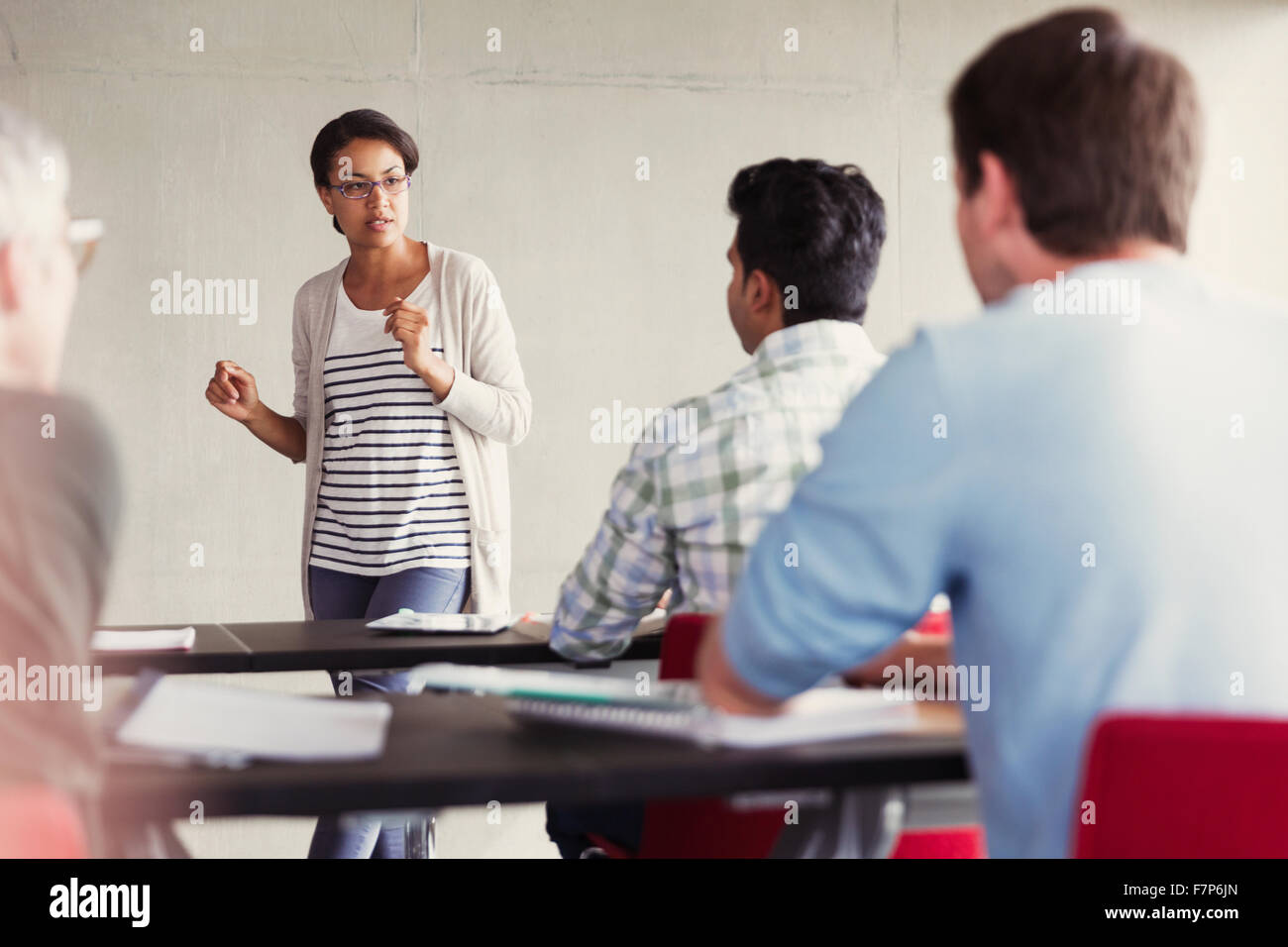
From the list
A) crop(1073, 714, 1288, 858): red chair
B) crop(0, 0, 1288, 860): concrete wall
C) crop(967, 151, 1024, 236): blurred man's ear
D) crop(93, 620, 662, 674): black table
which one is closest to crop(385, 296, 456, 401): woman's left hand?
crop(93, 620, 662, 674): black table

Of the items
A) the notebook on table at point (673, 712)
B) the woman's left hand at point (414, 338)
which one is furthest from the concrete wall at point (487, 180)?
the notebook on table at point (673, 712)

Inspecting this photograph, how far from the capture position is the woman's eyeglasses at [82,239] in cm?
76

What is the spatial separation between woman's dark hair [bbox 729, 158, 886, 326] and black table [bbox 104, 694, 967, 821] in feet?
2.78

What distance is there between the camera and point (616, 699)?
1145mm

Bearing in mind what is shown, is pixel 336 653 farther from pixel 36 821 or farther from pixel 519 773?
pixel 36 821

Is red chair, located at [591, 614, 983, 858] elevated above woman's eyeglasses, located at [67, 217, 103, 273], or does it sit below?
below

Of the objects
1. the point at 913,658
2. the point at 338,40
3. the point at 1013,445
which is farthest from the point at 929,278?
the point at 1013,445

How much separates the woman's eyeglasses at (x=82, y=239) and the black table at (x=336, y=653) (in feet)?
3.48

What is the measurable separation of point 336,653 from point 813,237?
0.91 metres

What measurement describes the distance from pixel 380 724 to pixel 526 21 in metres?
3.54

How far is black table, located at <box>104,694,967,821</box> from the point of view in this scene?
93cm

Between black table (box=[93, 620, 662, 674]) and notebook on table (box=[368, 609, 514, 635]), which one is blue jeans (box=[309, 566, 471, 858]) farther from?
black table (box=[93, 620, 662, 674])

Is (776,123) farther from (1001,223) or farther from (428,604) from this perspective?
(1001,223)

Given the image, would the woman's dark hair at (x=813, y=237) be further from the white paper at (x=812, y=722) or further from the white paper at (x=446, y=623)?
the white paper at (x=812, y=722)
